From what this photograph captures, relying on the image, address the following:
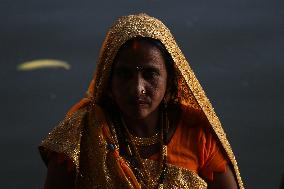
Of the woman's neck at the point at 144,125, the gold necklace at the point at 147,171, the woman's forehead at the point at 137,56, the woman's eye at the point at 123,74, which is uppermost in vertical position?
the woman's forehead at the point at 137,56

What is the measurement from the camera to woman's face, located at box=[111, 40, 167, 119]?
2.25 metres

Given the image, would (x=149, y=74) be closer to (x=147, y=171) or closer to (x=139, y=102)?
(x=139, y=102)

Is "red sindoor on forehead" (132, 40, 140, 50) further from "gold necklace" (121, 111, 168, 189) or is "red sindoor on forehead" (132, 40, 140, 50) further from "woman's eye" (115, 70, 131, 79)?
"gold necklace" (121, 111, 168, 189)

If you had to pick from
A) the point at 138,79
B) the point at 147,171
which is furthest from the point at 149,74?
the point at 147,171

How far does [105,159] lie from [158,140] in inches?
8.0

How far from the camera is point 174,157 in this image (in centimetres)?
238

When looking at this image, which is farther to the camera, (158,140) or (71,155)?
(158,140)

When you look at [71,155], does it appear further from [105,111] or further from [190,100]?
[190,100]

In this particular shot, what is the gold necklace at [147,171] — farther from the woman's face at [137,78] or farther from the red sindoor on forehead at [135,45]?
the red sindoor on forehead at [135,45]

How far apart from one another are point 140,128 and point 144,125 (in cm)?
2

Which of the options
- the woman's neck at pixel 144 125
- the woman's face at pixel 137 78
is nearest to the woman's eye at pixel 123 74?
the woman's face at pixel 137 78

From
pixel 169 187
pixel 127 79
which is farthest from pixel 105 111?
pixel 169 187

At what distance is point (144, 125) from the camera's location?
2.40 meters

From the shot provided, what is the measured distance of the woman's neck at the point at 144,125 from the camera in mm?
2389
